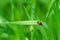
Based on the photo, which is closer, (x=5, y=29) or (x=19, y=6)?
(x=5, y=29)

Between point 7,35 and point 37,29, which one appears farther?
point 7,35

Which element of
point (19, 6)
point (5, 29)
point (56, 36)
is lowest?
point (56, 36)

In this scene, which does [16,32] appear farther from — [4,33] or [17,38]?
[4,33]

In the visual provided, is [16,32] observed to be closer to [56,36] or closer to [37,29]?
[37,29]

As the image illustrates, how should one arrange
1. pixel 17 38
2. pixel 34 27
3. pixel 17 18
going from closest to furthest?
pixel 34 27 → pixel 17 38 → pixel 17 18

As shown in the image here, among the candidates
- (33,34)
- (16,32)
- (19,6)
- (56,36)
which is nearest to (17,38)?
(16,32)

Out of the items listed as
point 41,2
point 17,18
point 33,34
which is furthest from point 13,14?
point 41,2

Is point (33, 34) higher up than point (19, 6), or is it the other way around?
point (19, 6)

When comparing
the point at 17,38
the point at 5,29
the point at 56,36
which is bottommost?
the point at 56,36

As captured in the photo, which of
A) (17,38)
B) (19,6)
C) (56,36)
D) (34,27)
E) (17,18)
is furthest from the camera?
(19,6)
